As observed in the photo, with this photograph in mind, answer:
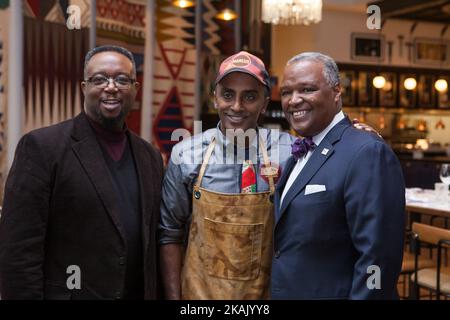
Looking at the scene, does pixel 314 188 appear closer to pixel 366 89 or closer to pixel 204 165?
pixel 204 165

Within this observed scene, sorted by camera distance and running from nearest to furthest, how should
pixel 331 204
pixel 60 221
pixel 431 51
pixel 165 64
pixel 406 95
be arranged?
pixel 331 204
pixel 60 221
pixel 165 64
pixel 431 51
pixel 406 95

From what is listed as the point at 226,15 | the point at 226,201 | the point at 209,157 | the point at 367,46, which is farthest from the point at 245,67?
the point at 367,46

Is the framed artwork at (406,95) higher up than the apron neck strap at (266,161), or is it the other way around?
the framed artwork at (406,95)

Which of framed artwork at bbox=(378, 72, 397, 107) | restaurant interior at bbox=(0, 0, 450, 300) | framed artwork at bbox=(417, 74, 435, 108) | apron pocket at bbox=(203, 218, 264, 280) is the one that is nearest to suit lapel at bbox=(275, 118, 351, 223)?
apron pocket at bbox=(203, 218, 264, 280)

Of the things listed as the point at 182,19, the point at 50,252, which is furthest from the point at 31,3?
the point at 50,252

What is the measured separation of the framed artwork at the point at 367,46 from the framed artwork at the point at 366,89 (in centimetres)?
34

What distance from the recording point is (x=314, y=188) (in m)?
1.62

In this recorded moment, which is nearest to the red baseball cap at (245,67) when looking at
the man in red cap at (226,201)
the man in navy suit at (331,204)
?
the man in red cap at (226,201)

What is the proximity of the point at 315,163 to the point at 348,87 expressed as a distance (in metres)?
9.83

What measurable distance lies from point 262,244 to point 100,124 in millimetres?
744

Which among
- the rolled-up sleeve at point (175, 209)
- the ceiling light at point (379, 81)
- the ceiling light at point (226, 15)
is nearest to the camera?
the rolled-up sleeve at point (175, 209)

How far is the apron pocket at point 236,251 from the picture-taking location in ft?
6.12

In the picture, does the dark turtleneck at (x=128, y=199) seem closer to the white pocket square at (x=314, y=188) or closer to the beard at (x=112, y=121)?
the beard at (x=112, y=121)

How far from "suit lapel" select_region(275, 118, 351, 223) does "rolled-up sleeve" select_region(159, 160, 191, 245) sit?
42 cm
